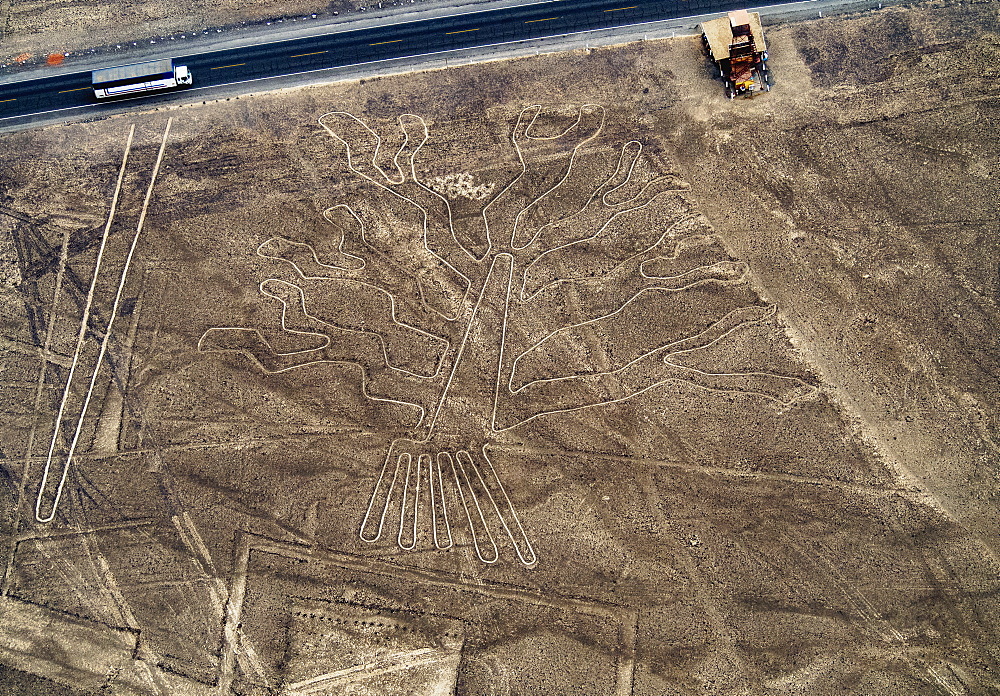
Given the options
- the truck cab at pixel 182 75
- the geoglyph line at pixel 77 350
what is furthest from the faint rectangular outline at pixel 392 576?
the truck cab at pixel 182 75

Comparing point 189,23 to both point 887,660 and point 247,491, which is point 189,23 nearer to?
point 247,491

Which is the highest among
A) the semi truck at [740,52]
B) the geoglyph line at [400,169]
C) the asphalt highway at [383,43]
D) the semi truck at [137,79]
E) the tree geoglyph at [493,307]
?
the asphalt highway at [383,43]

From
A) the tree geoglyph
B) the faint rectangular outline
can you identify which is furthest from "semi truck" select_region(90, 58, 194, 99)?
the faint rectangular outline

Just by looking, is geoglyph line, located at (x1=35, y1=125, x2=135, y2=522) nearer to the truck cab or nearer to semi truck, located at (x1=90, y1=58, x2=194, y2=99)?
semi truck, located at (x1=90, y1=58, x2=194, y2=99)

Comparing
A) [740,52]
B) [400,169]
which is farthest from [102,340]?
[740,52]

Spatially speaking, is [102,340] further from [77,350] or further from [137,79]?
[137,79]

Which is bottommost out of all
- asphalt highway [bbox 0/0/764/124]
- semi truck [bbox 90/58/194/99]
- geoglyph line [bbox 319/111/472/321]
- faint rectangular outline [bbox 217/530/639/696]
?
faint rectangular outline [bbox 217/530/639/696]

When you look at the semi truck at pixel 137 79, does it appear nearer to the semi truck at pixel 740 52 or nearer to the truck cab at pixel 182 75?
the truck cab at pixel 182 75

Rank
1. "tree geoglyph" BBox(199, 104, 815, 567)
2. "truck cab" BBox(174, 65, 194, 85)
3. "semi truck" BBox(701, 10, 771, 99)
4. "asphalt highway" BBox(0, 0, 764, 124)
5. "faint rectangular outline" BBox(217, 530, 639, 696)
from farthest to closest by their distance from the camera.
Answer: "asphalt highway" BBox(0, 0, 764, 124)
"truck cab" BBox(174, 65, 194, 85)
"semi truck" BBox(701, 10, 771, 99)
"tree geoglyph" BBox(199, 104, 815, 567)
"faint rectangular outline" BBox(217, 530, 639, 696)
